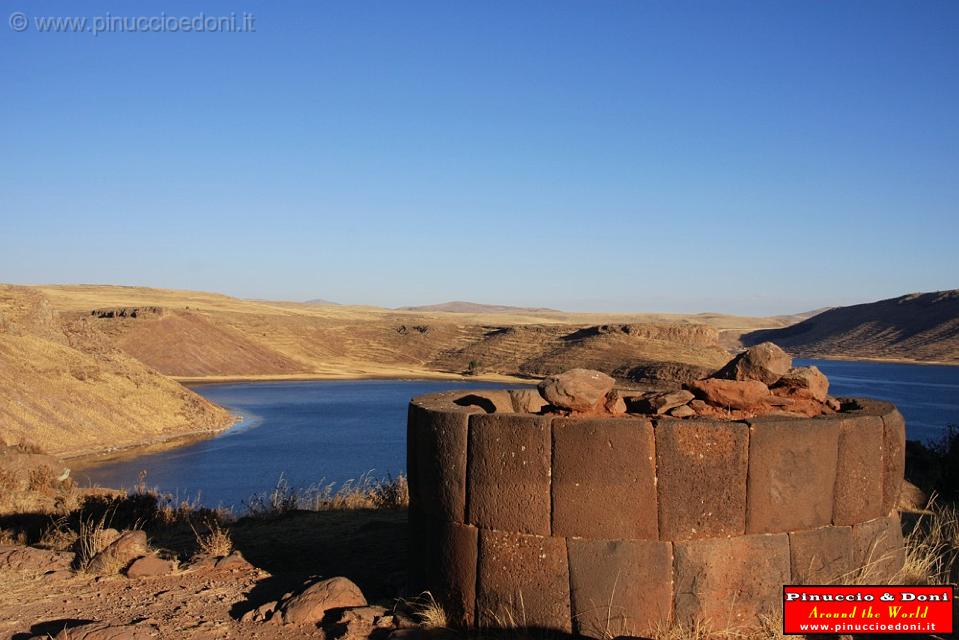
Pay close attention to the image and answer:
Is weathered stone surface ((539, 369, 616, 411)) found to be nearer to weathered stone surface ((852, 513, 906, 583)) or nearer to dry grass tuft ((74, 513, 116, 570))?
weathered stone surface ((852, 513, 906, 583))

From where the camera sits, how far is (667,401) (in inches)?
244

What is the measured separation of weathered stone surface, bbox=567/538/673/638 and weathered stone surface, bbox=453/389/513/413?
64.4 inches

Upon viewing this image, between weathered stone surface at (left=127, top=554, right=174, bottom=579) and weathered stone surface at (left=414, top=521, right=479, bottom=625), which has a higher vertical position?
weathered stone surface at (left=414, top=521, right=479, bottom=625)

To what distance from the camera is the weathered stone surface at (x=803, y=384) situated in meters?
6.74

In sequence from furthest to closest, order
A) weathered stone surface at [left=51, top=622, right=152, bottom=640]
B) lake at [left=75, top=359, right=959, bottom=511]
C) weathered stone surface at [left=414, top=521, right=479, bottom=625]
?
lake at [left=75, top=359, right=959, bottom=511] → weathered stone surface at [left=414, top=521, right=479, bottom=625] → weathered stone surface at [left=51, top=622, right=152, bottom=640]

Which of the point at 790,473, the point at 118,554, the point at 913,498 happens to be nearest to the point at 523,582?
the point at 790,473

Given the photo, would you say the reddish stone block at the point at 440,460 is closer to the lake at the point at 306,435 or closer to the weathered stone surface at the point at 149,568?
the weathered stone surface at the point at 149,568

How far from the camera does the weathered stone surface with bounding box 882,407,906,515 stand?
604cm

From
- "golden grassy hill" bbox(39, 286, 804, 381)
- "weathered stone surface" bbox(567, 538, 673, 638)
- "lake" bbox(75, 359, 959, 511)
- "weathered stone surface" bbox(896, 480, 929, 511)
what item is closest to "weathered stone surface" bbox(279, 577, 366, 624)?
"weathered stone surface" bbox(567, 538, 673, 638)

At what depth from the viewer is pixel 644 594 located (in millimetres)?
5383

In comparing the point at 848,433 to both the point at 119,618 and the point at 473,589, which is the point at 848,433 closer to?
the point at 473,589

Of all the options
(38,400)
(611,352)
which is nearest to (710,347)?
(611,352)

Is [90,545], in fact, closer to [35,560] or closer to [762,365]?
[35,560]

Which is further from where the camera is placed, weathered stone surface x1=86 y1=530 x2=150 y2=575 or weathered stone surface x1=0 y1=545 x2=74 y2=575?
weathered stone surface x1=0 y1=545 x2=74 y2=575
